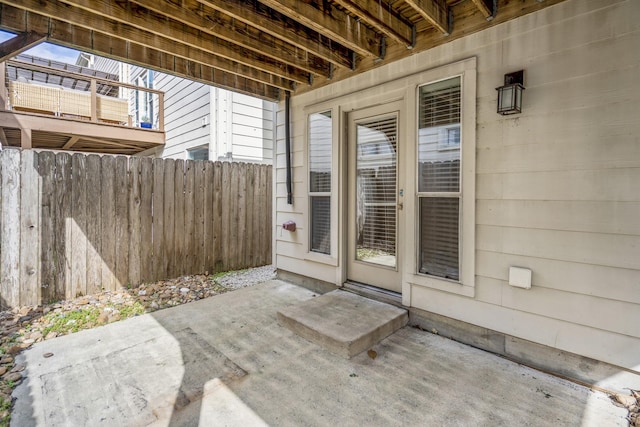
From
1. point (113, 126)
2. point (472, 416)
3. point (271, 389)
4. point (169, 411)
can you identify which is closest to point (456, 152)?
point (472, 416)

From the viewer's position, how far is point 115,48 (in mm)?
2951

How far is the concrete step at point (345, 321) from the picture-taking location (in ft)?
8.29

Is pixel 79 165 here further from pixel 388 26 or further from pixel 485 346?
pixel 485 346

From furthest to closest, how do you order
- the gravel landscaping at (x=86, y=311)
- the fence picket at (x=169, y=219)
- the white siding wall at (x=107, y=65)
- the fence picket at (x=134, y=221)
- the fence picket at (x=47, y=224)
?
1. the white siding wall at (x=107, y=65)
2. the fence picket at (x=169, y=219)
3. the fence picket at (x=134, y=221)
4. the fence picket at (x=47, y=224)
5. the gravel landscaping at (x=86, y=311)

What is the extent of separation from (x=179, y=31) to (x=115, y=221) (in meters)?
2.50

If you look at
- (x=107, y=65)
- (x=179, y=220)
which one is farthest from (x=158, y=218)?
(x=107, y=65)

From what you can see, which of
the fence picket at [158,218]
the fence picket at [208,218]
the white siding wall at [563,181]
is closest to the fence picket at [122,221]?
the fence picket at [158,218]

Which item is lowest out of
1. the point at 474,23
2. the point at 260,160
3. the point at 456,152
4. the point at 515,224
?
the point at 515,224

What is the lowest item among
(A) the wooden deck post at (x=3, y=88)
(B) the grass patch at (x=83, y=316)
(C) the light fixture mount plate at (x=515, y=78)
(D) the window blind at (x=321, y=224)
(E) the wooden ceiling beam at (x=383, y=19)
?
(B) the grass patch at (x=83, y=316)

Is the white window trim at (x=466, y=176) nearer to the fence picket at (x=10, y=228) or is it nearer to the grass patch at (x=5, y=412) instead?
the grass patch at (x=5, y=412)

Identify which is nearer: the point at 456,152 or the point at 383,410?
the point at 383,410

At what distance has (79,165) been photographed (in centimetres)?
369

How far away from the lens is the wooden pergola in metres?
2.38

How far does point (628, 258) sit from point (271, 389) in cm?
244
